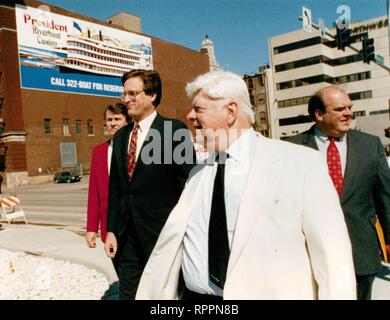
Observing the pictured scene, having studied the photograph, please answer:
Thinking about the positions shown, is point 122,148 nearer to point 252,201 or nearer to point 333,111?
point 333,111

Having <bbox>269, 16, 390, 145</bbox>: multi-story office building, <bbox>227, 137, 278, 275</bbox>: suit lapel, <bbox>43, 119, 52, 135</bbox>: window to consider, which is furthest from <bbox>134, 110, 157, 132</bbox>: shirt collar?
<bbox>269, 16, 390, 145</bbox>: multi-story office building

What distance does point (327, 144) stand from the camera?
3.06 m

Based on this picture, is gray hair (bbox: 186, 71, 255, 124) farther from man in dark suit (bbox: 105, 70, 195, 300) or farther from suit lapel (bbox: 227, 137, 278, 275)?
man in dark suit (bbox: 105, 70, 195, 300)

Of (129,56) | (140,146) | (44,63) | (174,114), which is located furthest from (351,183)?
(174,114)

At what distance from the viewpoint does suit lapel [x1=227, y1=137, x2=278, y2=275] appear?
179 centimetres

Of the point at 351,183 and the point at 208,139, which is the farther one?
the point at 351,183

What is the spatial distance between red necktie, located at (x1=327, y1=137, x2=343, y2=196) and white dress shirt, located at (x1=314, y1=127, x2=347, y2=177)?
2 centimetres

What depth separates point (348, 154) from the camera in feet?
9.55

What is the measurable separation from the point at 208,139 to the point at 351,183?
1.26m

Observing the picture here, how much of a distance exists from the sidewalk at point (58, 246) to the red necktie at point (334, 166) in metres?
3.50

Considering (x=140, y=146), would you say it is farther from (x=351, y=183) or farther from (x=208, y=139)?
(x=351, y=183)

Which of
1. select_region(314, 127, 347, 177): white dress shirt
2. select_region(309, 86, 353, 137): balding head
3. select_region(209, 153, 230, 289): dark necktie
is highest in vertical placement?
select_region(309, 86, 353, 137): balding head

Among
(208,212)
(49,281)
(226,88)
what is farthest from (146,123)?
(49,281)
